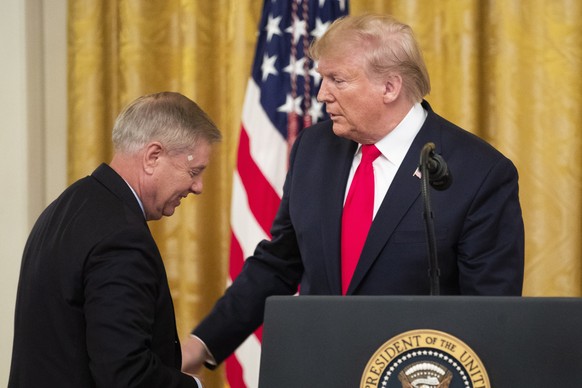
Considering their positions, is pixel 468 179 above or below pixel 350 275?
above

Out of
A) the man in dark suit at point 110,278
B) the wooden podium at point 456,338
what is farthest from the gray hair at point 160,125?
the wooden podium at point 456,338

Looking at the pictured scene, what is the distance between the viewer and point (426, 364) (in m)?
1.37

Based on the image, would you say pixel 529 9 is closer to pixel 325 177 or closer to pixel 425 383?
pixel 325 177

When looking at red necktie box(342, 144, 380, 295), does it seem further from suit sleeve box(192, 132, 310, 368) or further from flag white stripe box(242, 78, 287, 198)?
flag white stripe box(242, 78, 287, 198)

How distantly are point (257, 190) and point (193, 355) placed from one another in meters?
1.39

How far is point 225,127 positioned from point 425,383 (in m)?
2.95

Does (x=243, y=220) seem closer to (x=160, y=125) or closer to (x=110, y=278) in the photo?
(x=160, y=125)

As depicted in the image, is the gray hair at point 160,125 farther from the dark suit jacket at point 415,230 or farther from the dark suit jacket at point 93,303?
the dark suit jacket at point 415,230

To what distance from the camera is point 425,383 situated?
136 centimetres

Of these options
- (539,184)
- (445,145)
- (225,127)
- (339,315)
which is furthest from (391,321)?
(225,127)

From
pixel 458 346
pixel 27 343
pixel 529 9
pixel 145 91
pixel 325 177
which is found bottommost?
pixel 27 343

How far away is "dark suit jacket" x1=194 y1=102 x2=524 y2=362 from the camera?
2340 mm

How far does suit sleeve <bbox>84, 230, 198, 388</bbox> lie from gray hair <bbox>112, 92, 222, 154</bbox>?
0.30 metres

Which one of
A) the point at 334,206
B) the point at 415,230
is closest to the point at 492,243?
the point at 415,230
